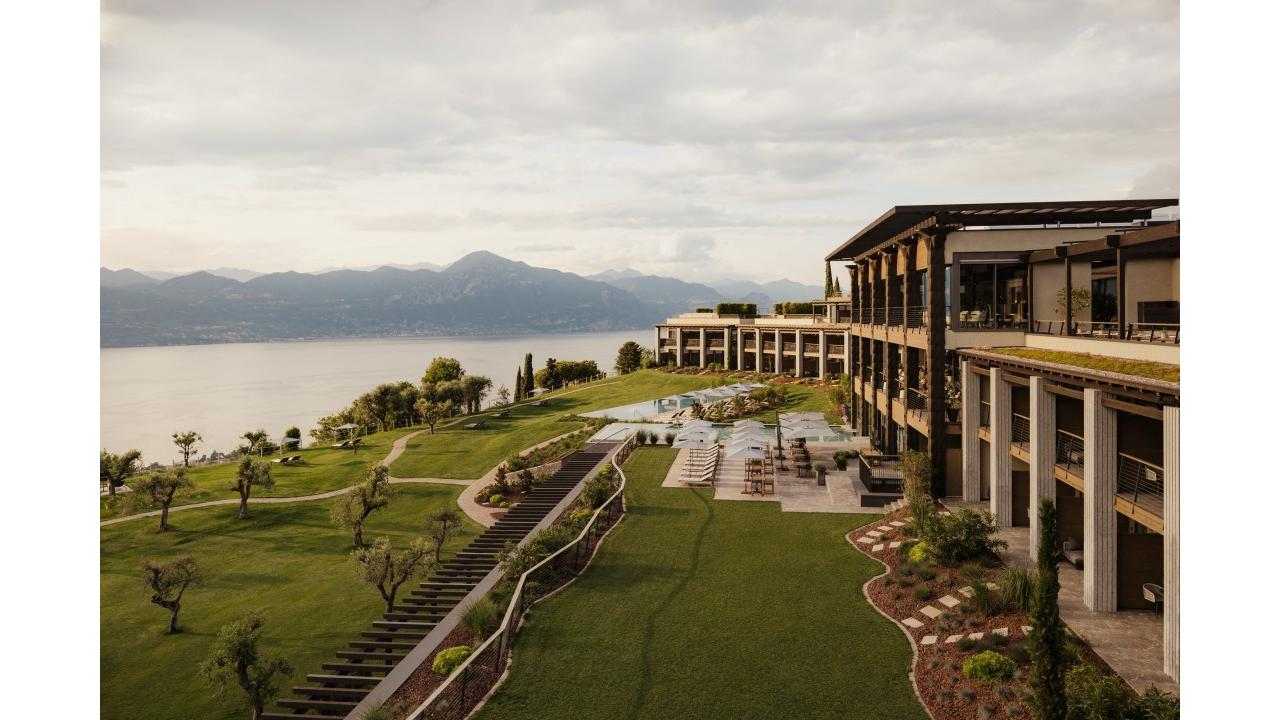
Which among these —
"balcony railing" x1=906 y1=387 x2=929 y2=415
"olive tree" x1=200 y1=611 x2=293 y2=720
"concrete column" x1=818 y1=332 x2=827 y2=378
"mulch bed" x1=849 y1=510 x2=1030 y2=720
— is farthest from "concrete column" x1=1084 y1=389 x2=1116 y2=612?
"concrete column" x1=818 y1=332 x2=827 y2=378

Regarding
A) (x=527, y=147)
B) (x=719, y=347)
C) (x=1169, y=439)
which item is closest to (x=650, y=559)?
(x=1169, y=439)

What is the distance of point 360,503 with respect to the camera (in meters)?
26.7

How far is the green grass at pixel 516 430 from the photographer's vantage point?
41.5m

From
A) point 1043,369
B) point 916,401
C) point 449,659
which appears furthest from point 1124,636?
point 916,401

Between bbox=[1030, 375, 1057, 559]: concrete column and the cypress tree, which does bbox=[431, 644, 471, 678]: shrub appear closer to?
the cypress tree

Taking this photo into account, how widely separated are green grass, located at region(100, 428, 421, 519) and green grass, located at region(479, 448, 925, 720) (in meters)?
27.0

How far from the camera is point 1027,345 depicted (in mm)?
20312

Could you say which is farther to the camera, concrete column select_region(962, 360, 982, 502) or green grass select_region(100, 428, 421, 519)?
green grass select_region(100, 428, 421, 519)

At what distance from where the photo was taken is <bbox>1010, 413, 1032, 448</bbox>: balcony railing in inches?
715

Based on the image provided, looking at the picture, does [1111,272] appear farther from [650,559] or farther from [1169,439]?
[650,559]

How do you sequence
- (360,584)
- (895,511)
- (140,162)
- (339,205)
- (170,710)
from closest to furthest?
1. (170,710)
2. (140,162)
3. (895,511)
4. (360,584)
5. (339,205)

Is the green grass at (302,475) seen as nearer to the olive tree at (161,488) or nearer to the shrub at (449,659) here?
the olive tree at (161,488)

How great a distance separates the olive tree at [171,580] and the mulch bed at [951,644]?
20601 mm

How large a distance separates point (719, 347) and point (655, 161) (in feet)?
167
